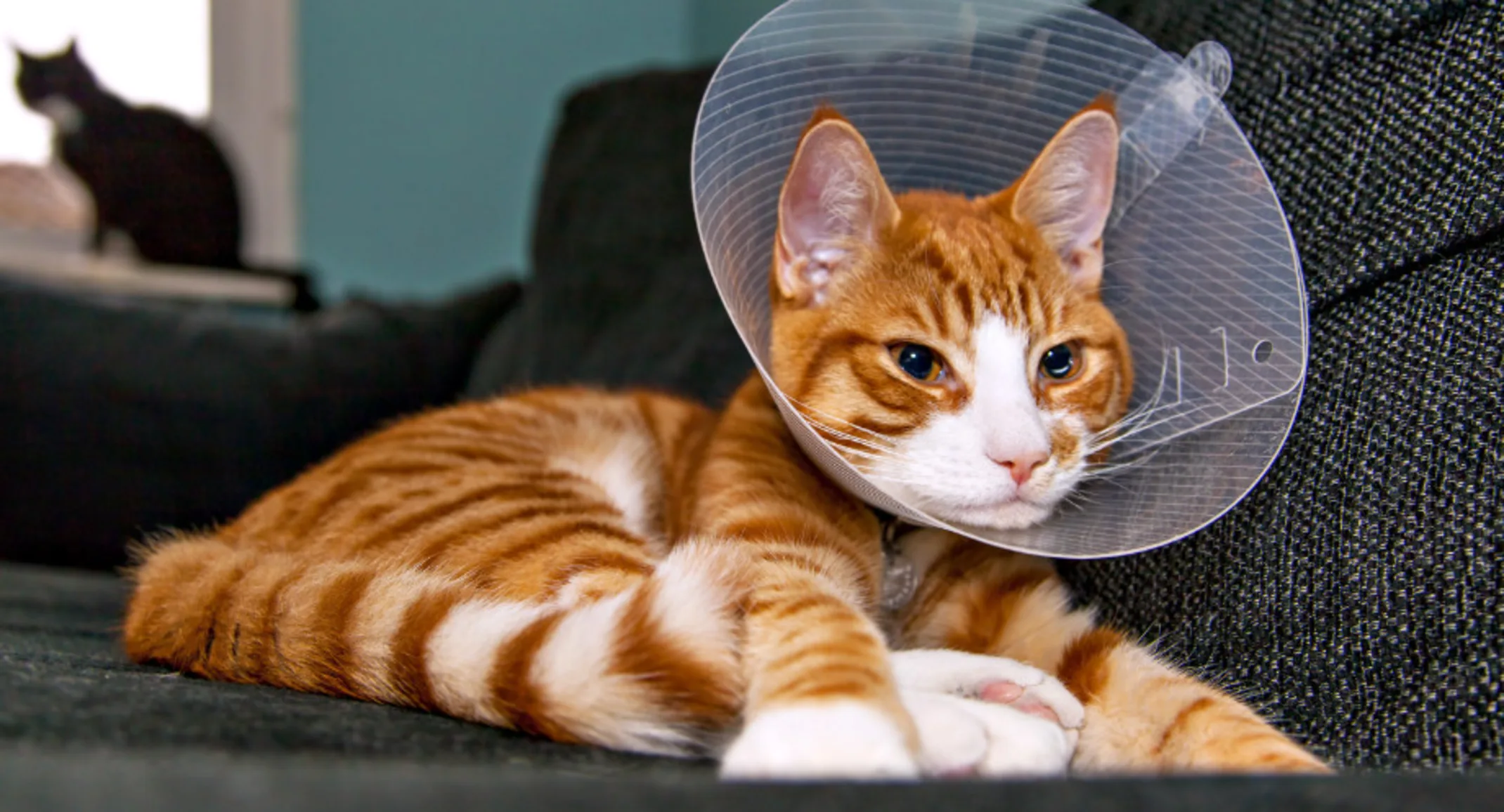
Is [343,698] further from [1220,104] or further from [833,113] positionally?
[1220,104]

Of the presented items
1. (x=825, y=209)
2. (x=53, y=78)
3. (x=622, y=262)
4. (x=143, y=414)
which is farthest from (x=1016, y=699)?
(x=53, y=78)

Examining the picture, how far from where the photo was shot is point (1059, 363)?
3.59 ft

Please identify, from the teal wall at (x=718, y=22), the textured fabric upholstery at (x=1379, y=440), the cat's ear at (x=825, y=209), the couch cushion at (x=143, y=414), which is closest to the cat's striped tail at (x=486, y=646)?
the cat's ear at (x=825, y=209)

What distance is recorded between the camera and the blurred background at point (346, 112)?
130 inches

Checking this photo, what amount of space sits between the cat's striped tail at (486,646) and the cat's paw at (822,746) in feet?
0.18

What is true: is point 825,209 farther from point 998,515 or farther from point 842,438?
point 998,515

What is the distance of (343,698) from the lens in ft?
2.92

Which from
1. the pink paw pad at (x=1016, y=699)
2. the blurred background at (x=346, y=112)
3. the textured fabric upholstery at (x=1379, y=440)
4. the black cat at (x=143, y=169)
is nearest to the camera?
the textured fabric upholstery at (x=1379, y=440)

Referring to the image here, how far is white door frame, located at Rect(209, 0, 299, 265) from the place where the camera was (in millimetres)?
3354

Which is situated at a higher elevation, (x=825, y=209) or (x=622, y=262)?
(x=825, y=209)

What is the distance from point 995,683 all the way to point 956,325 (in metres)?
0.34

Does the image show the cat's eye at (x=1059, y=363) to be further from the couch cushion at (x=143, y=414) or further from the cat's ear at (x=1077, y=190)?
the couch cushion at (x=143, y=414)

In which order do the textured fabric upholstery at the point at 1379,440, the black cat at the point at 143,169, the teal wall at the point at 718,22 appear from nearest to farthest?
the textured fabric upholstery at the point at 1379,440, the teal wall at the point at 718,22, the black cat at the point at 143,169

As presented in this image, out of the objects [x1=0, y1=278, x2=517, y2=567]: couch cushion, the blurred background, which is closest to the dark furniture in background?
[x1=0, y1=278, x2=517, y2=567]: couch cushion
